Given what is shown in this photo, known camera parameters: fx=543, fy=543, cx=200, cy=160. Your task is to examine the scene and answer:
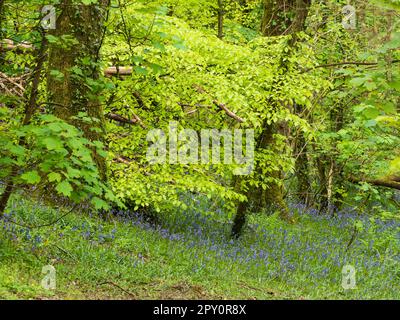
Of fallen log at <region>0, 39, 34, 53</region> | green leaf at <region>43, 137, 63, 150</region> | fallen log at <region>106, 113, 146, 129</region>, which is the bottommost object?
green leaf at <region>43, 137, 63, 150</region>

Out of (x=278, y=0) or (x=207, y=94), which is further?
(x=278, y=0)

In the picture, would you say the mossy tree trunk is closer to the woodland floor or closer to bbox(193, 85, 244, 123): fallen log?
the woodland floor

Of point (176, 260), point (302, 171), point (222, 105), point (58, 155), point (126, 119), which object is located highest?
point (222, 105)

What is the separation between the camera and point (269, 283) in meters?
8.11

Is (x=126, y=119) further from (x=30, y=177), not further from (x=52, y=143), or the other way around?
(x=52, y=143)

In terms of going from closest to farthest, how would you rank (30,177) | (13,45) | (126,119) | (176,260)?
(30,177), (13,45), (176,260), (126,119)

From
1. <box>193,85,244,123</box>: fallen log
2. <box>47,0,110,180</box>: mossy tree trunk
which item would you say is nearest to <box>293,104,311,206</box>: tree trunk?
<box>193,85,244,123</box>: fallen log

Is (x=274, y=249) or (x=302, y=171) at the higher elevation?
(x=302, y=171)

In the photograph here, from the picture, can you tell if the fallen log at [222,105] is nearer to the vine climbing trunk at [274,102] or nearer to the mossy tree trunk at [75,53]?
the vine climbing trunk at [274,102]

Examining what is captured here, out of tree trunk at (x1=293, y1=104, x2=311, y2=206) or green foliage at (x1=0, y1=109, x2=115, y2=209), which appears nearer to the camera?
green foliage at (x1=0, y1=109, x2=115, y2=209)

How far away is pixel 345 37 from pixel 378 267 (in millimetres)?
7201

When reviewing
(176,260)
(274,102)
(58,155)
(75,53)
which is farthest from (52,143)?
(274,102)
